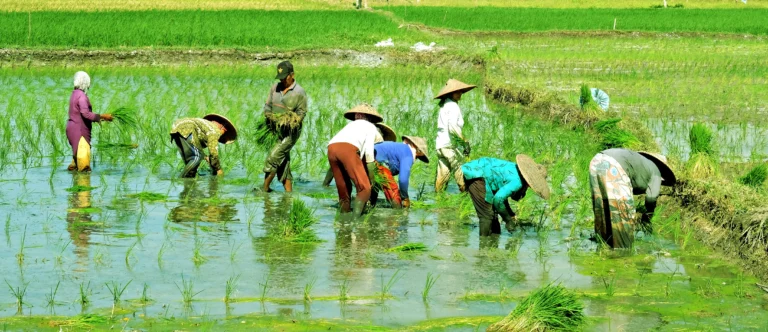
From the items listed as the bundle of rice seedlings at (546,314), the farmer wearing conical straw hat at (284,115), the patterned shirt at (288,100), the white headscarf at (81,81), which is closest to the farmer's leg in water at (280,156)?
the farmer wearing conical straw hat at (284,115)

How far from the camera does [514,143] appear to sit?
34.8 ft

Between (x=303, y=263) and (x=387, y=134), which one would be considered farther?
(x=387, y=134)

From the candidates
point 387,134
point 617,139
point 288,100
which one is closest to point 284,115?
point 288,100

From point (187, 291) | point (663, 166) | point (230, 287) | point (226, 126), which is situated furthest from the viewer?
point (226, 126)

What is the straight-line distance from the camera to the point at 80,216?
7.53 m

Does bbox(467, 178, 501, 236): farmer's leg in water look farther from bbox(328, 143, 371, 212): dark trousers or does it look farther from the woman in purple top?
the woman in purple top

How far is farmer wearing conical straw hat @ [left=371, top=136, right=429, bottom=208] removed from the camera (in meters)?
8.04

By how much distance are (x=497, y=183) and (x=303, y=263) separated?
1533mm

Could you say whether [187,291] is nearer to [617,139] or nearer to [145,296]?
[145,296]

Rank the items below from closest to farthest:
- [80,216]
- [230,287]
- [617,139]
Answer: [230,287], [80,216], [617,139]

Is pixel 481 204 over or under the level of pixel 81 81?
under

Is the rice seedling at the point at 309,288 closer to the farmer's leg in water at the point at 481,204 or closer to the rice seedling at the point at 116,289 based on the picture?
the rice seedling at the point at 116,289

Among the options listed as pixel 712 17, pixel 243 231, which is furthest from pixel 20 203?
pixel 712 17

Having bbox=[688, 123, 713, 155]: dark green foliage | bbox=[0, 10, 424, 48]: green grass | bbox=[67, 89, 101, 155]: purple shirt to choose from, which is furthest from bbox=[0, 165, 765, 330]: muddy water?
bbox=[0, 10, 424, 48]: green grass
